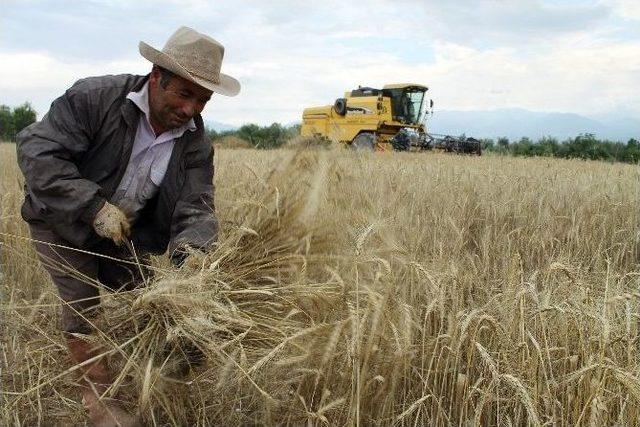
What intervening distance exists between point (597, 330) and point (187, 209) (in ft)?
5.04

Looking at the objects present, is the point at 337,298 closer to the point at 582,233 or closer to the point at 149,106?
the point at 149,106

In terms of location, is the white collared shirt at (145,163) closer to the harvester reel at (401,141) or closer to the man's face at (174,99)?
the man's face at (174,99)

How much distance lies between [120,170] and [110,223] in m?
0.35

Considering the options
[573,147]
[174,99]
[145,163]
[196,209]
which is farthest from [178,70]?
[573,147]

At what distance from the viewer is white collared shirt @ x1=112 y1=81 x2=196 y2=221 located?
245 cm

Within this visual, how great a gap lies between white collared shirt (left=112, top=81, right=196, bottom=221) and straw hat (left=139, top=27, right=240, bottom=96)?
16 centimetres

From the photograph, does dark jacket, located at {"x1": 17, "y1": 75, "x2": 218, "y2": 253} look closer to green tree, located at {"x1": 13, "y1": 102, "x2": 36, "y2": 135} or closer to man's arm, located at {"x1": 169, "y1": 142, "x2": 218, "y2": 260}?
man's arm, located at {"x1": 169, "y1": 142, "x2": 218, "y2": 260}

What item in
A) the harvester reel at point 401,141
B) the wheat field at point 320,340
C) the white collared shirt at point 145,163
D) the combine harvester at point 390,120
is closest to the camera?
the wheat field at point 320,340

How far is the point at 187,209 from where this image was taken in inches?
96.8

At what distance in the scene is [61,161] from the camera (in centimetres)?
221

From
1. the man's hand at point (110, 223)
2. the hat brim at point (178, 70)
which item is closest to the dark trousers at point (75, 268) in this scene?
the man's hand at point (110, 223)

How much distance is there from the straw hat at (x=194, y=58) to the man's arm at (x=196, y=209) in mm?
331

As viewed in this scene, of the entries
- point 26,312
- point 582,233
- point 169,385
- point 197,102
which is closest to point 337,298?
point 169,385

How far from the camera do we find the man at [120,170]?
220 cm
